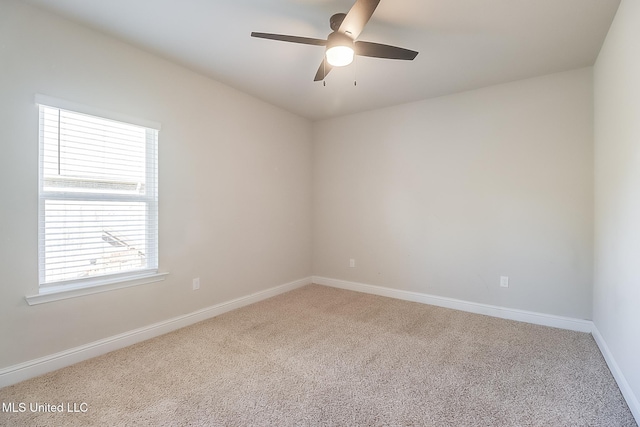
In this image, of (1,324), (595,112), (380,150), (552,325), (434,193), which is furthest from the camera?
(380,150)

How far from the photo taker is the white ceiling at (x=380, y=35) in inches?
81.3

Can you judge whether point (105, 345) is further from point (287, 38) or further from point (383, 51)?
point (383, 51)

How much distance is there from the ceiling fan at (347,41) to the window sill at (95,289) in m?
2.19

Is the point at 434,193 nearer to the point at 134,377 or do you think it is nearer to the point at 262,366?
the point at 262,366

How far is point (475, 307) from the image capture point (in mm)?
3430

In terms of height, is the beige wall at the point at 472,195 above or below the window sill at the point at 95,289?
above

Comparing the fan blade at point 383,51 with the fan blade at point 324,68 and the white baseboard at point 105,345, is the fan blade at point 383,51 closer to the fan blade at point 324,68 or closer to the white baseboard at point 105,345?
the fan blade at point 324,68

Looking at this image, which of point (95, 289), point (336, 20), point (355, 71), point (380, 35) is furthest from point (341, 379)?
point (355, 71)

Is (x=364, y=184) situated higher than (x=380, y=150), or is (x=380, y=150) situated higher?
(x=380, y=150)

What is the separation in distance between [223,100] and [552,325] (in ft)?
13.6

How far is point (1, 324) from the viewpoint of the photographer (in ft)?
6.44

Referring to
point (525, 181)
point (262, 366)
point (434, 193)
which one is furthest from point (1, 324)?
point (525, 181)

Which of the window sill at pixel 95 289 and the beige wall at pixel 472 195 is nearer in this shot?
the window sill at pixel 95 289

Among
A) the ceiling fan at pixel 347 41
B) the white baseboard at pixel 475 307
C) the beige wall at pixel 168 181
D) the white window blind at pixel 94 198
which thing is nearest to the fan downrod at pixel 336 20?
the ceiling fan at pixel 347 41
